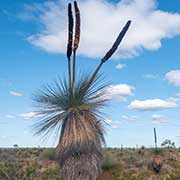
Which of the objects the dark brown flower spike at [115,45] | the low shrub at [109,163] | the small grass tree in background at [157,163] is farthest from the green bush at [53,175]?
the dark brown flower spike at [115,45]

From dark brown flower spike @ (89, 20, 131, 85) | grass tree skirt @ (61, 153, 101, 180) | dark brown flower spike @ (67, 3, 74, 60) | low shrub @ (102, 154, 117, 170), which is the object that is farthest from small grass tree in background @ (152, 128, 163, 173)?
dark brown flower spike @ (67, 3, 74, 60)

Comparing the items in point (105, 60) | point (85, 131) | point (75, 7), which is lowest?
point (85, 131)

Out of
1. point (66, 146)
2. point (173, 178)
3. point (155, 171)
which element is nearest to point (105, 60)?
point (66, 146)

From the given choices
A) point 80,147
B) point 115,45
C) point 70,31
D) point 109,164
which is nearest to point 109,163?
point 109,164

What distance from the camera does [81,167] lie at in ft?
25.1

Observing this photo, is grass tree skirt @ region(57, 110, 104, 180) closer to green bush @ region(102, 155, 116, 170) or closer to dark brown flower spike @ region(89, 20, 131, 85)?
dark brown flower spike @ region(89, 20, 131, 85)

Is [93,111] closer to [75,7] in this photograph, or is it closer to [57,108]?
[57,108]

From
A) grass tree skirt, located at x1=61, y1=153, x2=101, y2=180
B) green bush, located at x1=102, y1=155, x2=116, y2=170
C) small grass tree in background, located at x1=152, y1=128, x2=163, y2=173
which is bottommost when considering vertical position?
grass tree skirt, located at x1=61, y1=153, x2=101, y2=180

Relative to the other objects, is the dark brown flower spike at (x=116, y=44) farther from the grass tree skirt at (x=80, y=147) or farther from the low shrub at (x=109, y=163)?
the low shrub at (x=109, y=163)

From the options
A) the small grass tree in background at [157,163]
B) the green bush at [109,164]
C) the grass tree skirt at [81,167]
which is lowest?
the grass tree skirt at [81,167]

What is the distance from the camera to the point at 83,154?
25.1 feet

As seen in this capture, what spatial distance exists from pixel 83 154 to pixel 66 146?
338mm

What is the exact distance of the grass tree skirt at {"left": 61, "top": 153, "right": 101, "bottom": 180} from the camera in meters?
7.63

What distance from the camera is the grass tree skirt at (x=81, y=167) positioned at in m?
7.63
